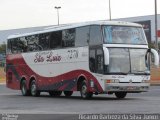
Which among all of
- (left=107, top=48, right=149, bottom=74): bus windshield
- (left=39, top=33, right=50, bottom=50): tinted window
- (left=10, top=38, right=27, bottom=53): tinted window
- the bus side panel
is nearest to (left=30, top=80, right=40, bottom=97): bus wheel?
the bus side panel

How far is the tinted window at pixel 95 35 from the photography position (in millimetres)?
25141

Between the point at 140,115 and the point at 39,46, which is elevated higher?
the point at 39,46

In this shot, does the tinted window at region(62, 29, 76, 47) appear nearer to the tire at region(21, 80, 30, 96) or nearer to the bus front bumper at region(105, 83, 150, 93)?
the bus front bumper at region(105, 83, 150, 93)

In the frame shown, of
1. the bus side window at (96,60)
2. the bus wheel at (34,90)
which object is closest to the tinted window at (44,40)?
the bus wheel at (34,90)

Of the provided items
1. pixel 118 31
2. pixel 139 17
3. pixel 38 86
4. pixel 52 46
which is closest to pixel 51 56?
pixel 52 46

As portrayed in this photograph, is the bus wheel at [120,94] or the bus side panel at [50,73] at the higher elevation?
the bus side panel at [50,73]

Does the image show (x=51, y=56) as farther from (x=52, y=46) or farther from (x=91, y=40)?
(x=91, y=40)

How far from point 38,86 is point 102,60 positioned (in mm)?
7087

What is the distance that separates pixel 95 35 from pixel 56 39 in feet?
12.5

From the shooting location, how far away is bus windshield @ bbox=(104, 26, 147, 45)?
25094 mm

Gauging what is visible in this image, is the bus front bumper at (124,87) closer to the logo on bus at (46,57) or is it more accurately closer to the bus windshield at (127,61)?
the bus windshield at (127,61)

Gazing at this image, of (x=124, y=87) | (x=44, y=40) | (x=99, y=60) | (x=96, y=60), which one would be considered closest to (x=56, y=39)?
(x=44, y=40)

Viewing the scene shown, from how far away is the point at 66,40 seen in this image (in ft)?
91.0

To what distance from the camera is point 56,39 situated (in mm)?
28734
